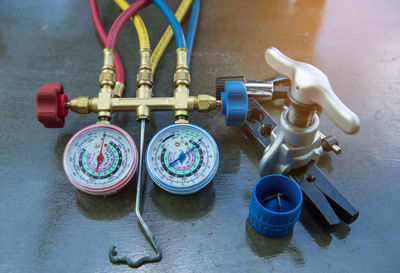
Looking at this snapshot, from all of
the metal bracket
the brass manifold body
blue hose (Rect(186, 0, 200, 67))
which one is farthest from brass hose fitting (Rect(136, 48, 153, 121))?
the metal bracket

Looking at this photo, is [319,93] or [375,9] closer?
[319,93]

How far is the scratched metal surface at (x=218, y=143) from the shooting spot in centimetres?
67

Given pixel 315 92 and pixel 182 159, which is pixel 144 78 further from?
pixel 315 92

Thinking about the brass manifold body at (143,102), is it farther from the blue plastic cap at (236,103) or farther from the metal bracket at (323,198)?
the metal bracket at (323,198)

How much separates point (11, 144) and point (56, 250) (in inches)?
13.6

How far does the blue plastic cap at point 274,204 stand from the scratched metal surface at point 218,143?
0.04 meters

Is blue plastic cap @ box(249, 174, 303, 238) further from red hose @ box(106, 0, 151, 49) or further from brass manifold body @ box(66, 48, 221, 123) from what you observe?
red hose @ box(106, 0, 151, 49)

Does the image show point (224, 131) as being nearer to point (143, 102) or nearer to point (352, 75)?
point (143, 102)

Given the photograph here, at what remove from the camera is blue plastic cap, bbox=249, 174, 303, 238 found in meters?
0.63

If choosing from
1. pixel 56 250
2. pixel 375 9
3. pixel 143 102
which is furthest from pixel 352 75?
pixel 56 250

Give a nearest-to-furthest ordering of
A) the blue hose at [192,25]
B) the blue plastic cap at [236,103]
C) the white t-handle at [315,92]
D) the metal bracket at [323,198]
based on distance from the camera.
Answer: the white t-handle at [315,92]
the metal bracket at [323,198]
the blue plastic cap at [236,103]
the blue hose at [192,25]

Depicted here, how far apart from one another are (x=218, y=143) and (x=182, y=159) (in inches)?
6.1

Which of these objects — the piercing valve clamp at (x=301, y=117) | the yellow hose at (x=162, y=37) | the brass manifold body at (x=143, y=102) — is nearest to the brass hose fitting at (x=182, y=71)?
the brass manifold body at (x=143, y=102)

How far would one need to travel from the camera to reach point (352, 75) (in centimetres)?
102
